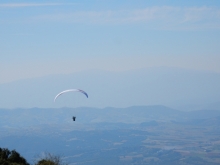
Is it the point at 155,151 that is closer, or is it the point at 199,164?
the point at 199,164

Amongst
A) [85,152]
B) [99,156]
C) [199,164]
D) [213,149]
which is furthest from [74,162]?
[213,149]

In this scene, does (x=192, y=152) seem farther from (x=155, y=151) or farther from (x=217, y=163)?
(x=217, y=163)

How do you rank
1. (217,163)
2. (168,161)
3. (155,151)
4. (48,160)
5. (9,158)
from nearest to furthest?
(48,160)
(9,158)
(217,163)
(168,161)
(155,151)

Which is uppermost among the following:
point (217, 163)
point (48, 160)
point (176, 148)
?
point (176, 148)

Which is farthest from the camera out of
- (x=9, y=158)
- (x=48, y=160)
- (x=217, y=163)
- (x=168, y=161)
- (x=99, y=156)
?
(x=99, y=156)

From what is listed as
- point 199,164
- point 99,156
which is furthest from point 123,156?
point 199,164

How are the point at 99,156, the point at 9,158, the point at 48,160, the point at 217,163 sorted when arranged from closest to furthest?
1. the point at 48,160
2. the point at 9,158
3. the point at 217,163
4. the point at 99,156

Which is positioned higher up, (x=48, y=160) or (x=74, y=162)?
(x=74, y=162)

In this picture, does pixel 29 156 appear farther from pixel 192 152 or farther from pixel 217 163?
pixel 217 163

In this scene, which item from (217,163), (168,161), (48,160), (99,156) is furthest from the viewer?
(99,156)
